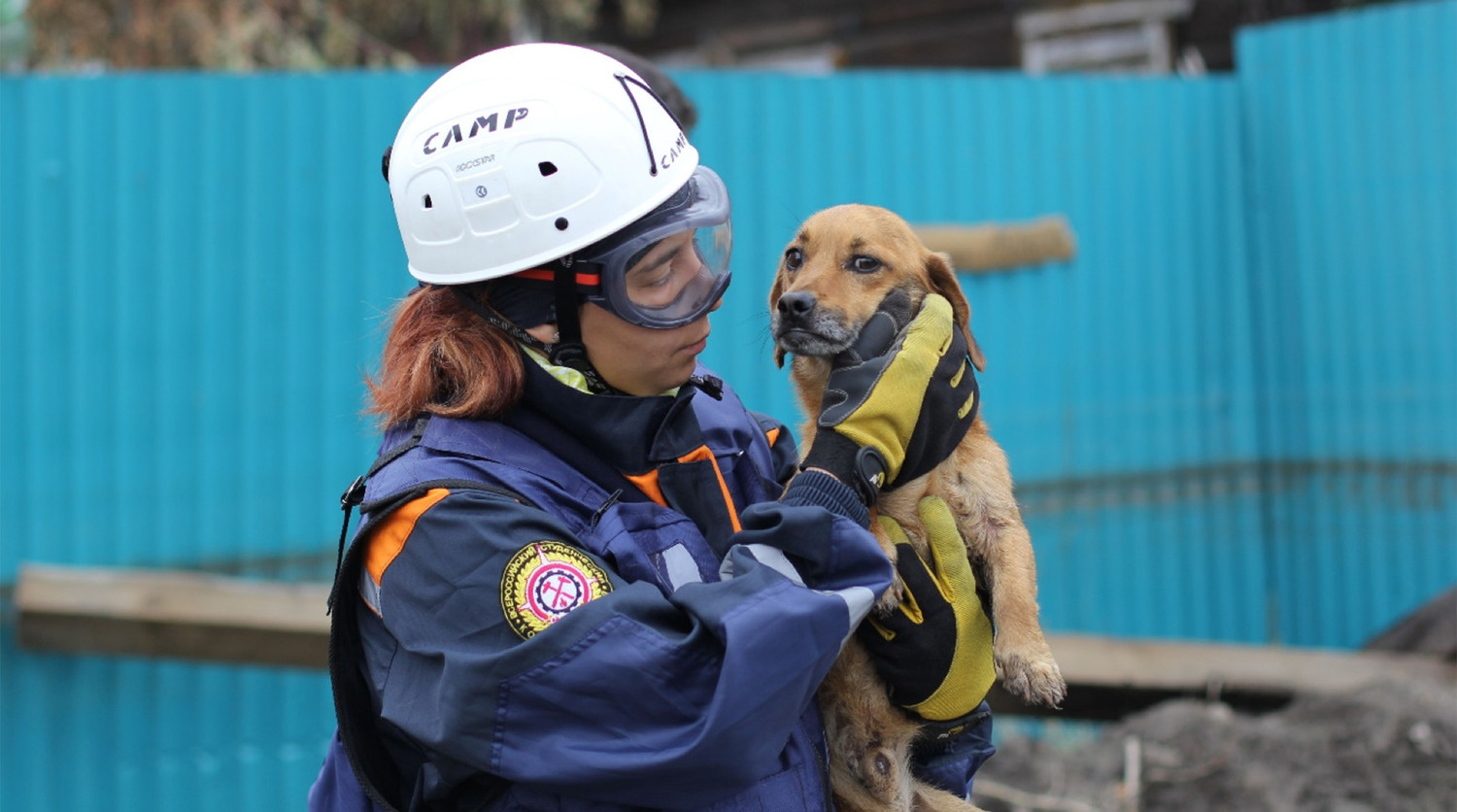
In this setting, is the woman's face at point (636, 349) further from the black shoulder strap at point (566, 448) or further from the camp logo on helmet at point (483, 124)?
the camp logo on helmet at point (483, 124)

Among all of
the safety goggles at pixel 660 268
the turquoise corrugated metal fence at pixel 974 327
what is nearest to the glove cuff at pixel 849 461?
the safety goggles at pixel 660 268

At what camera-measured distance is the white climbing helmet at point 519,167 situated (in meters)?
2.08

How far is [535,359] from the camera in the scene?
2111 millimetres

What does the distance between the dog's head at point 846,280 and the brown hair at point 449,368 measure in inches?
29.3

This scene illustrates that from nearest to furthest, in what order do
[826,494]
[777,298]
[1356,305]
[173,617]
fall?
[826,494] < [777,298] < [173,617] < [1356,305]

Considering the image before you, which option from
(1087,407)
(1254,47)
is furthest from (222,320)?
(1254,47)

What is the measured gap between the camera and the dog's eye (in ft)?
9.59

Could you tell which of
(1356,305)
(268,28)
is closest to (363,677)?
(1356,305)

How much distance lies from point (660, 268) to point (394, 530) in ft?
1.96

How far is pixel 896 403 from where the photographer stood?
2346mm

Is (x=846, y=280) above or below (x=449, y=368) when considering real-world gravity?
below

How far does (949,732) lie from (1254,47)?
596 cm

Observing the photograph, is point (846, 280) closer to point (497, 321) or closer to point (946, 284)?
point (946, 284)

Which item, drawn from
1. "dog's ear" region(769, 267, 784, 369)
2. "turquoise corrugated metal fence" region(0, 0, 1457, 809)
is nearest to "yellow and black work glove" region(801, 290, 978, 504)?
"dog's ear" region(769, 267, 784, 369)
